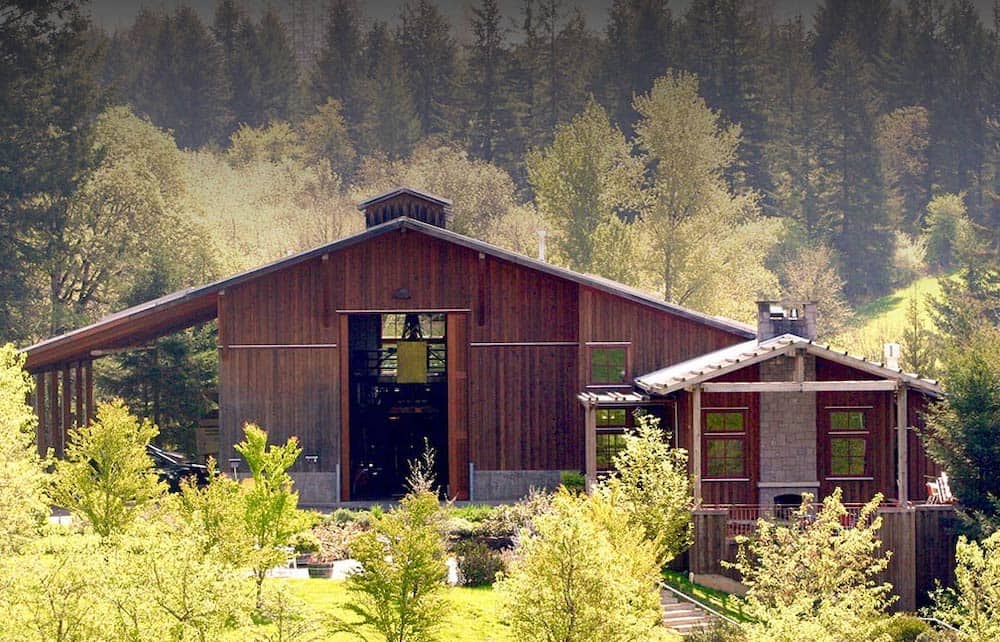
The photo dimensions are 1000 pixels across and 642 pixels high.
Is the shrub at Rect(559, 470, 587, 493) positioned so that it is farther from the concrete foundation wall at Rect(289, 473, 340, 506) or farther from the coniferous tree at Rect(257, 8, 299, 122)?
the coniferous tree at Rect(257, 8, 299, 122)

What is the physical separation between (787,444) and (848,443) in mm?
1642

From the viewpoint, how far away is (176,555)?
867 inches

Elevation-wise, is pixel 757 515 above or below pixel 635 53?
below


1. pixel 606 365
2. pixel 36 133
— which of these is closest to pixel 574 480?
pixel 606 365

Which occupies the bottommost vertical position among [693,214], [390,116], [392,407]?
[392,407]

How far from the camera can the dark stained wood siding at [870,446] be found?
121 ft

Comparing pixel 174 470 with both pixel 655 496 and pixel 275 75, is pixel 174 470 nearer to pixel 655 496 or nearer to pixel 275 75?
pixel 655 496

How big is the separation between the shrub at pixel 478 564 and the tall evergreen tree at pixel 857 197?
61.8 m

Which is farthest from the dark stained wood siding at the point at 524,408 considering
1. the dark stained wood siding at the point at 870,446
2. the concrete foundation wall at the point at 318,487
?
the dark stained wood siding at the point at 870,446

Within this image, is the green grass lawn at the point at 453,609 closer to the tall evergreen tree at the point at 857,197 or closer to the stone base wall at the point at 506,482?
the stone base wall at the point at 506,482

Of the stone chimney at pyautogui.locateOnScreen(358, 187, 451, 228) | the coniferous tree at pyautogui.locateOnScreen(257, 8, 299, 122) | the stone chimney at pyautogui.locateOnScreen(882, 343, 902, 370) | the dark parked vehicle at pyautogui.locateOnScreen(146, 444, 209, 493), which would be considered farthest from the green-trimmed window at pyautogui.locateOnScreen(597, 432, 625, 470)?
the coniferous tree at pyautogui.locateOnScreen(257, 8, 299, 122)

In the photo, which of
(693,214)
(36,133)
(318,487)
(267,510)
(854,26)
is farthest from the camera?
(854,26)

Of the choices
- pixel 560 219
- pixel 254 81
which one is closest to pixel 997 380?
pixel 560 219

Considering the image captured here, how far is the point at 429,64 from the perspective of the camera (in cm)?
10362
